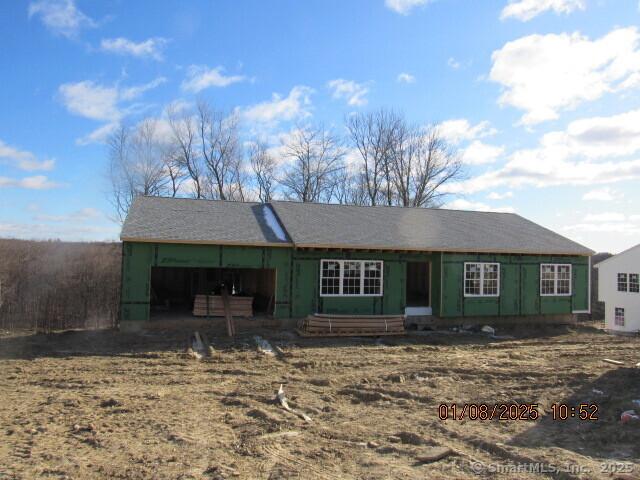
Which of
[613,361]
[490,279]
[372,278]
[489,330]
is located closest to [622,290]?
[490,279]

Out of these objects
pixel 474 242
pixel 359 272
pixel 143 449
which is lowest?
pixel 143 449

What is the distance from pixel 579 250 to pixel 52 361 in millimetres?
18086

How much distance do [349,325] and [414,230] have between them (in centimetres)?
541

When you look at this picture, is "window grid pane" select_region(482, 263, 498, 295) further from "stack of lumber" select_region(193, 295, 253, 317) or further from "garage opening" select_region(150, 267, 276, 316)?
"stack of lumber" select_region(193, 295, 253, 317)

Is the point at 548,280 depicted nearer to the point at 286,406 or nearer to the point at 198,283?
the point at 198,283

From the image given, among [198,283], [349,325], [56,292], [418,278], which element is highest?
[418,278]

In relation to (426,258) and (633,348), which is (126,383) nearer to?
(426,258)

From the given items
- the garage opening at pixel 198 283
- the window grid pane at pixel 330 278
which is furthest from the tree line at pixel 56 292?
the window grid pane at pixel 330 278

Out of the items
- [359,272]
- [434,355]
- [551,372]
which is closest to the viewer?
[551,372]

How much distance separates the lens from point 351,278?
1706 centimetres

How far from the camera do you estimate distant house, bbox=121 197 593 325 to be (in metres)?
15.5

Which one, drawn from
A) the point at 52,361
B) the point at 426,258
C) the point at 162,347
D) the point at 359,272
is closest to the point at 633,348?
the point at 426,258

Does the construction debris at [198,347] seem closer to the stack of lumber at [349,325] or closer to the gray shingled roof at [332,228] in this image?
the gray shingled roof at [332,228]

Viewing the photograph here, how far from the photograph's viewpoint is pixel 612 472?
220 inches
